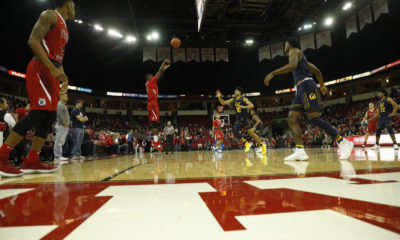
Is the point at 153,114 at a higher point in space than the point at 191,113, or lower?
lower

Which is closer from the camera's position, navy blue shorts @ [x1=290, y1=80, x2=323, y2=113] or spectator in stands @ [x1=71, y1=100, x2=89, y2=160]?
navy blue shorts @ [x1=290, y1=80, x2=323, y2=113]

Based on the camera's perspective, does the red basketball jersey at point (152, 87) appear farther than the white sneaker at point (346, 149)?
Yes

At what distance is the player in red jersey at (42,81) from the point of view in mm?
1972

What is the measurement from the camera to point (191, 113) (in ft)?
92.9

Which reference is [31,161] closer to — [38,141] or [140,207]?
[38,141]

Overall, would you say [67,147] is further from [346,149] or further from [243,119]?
[346,149]

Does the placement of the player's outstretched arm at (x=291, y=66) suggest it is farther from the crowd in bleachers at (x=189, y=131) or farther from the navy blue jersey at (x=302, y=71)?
the crowd in bleachers at (x=189, y=131)

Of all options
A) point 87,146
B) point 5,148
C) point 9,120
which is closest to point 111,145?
point 87,146

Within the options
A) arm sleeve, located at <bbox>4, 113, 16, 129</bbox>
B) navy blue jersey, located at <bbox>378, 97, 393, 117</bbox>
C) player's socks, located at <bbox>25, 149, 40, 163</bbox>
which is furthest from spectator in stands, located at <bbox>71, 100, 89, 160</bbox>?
navy blue jersey, located at <bbox>378, 97, 393, 117</bbox>

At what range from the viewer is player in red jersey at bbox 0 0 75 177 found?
197cm

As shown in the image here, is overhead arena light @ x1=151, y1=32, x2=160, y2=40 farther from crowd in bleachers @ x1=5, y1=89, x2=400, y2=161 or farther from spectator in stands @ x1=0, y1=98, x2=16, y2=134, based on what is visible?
spectator in stands @ x1=0, y1=98, x2=16, y2=134

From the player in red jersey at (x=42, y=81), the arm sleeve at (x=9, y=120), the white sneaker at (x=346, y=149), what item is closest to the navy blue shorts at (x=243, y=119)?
the white sneaker at (x=346, y=149)

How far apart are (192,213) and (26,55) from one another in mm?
22387

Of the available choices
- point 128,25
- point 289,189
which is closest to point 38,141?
point 289,189
